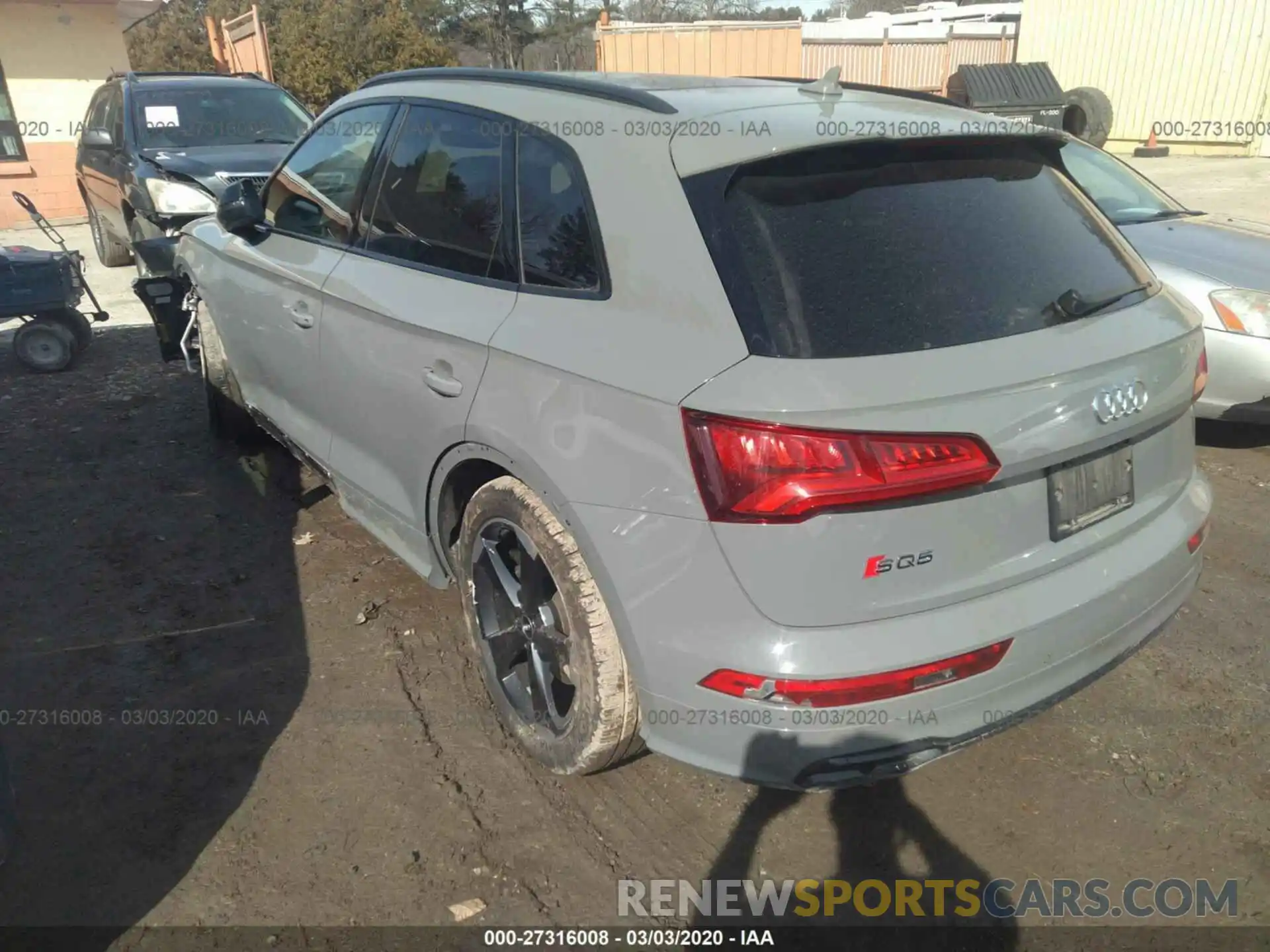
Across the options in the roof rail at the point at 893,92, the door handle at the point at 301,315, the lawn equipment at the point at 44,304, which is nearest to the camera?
the roof rail at the point at 893,92

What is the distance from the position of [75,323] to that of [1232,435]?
761cm

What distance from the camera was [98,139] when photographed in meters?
8.99

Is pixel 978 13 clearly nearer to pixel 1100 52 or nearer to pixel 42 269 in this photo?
pixel 1100 52

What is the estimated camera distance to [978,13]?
1029 inches

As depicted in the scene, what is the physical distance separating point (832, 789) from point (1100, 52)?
838 inches

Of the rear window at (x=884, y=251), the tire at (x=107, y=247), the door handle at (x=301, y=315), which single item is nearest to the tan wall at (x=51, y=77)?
the tire at (x=107, y=247)

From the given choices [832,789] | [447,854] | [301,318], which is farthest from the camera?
[301,318]

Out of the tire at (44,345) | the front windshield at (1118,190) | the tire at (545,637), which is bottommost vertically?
the tire at (44,345)

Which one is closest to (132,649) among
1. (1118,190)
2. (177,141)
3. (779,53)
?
(1118,190)

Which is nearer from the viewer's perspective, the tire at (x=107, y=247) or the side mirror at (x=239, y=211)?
the side mirror at (x=239, y=211)

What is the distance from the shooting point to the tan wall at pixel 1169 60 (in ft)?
56.9

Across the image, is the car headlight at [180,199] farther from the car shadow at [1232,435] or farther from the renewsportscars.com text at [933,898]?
the car shadow at [1232,435]

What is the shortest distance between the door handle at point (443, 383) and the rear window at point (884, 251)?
87cm

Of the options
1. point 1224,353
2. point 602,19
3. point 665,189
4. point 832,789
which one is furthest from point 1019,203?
point 602,19
